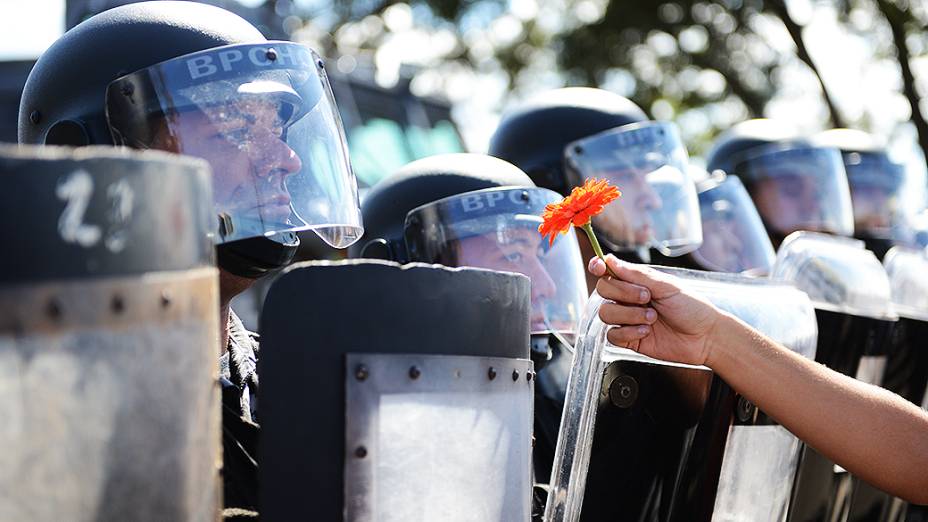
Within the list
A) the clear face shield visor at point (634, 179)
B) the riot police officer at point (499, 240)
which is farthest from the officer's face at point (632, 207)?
the riot police officer at point (499, 240)

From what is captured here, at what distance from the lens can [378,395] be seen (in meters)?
1.34

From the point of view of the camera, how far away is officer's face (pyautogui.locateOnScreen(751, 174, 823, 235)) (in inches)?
200

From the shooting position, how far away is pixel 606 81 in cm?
1614

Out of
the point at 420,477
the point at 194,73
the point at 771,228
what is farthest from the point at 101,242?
the point at 771,228

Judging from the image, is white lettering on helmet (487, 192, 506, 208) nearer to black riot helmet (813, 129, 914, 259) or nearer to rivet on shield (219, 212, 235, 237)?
rivet on shield (219, 212, 235, 237)

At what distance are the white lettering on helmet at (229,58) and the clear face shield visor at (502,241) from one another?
2.11 feet

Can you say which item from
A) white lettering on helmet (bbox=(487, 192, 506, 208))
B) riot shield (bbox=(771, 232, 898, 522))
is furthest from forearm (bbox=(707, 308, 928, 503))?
white lettering on helmet (bbox=(487, 192, 506, 208))

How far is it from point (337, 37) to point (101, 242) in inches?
643

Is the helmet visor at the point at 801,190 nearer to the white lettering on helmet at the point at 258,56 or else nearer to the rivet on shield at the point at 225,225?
the white lettering on helmet at the point at 258,56

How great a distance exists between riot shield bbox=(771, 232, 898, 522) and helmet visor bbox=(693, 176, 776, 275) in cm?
121

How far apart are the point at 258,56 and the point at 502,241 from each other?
72cm

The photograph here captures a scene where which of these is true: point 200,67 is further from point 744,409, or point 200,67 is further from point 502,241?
point 744,409

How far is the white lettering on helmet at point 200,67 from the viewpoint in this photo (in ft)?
6.56

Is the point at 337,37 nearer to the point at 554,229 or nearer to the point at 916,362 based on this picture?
the point at 916,362
